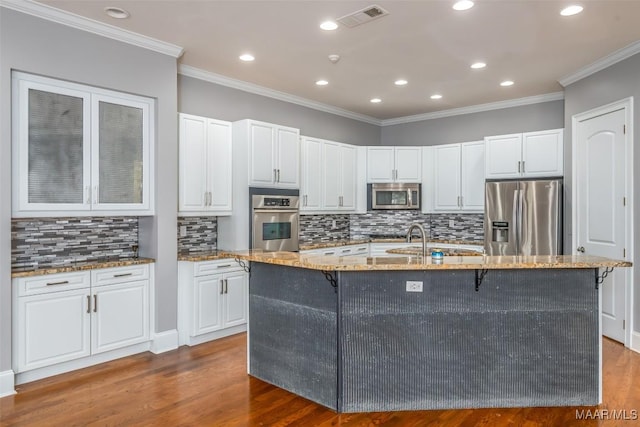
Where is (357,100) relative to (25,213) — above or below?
above

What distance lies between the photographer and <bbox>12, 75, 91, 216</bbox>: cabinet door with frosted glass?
131 inches

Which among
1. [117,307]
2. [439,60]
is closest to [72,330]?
[117,307]

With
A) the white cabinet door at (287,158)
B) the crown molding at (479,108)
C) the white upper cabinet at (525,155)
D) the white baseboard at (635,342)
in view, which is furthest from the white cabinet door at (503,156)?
the white cabinet door at (287,158)

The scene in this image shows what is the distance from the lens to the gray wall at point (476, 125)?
592 centimetres

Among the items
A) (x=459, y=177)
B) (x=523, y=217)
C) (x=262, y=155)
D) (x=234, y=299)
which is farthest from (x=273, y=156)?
(x=523, y=217)

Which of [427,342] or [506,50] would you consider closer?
[427,342]

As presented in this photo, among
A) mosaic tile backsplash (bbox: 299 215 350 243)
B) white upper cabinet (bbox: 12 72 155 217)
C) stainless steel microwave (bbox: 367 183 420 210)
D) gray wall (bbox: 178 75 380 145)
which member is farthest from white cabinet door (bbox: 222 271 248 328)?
stainless steel microwave (bbox: 367 183 420 210)

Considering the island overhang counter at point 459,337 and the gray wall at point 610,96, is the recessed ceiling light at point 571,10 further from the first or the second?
the island overhang counter at point 459,337

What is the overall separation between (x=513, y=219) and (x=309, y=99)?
125 inches

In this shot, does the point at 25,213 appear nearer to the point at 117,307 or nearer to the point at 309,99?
the point at 117,307

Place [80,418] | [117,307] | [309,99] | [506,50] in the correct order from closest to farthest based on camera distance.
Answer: [80,418] < [117,307] < [506,50] < [309,99]

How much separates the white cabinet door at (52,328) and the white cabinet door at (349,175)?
3.85 meters

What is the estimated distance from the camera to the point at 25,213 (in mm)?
3359

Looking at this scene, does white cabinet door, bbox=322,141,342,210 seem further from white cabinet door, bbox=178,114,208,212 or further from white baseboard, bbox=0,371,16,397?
white baseboard, bbox=0,371,16,397
